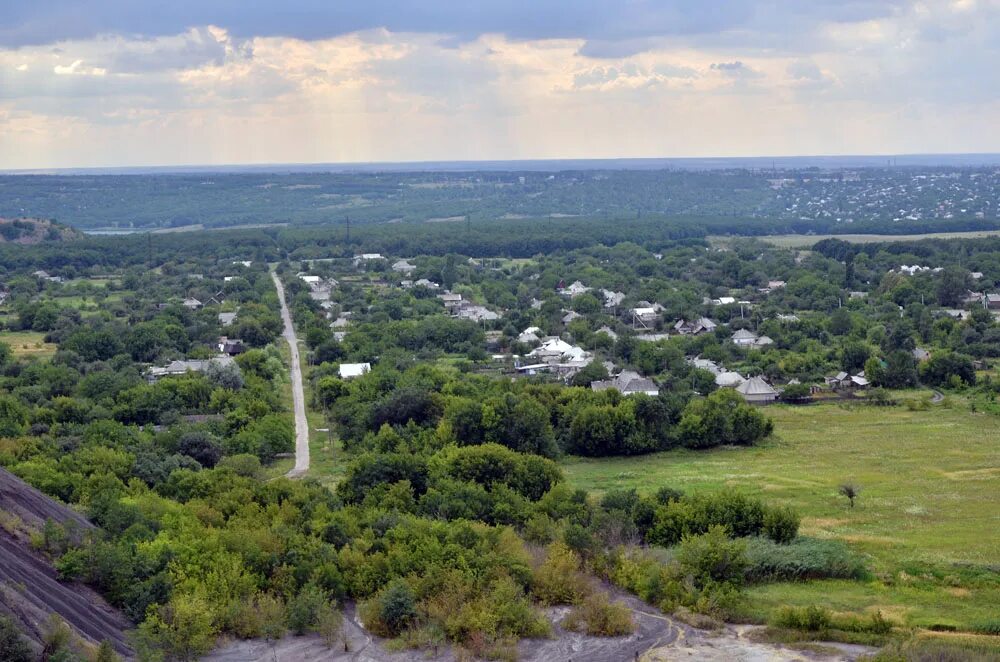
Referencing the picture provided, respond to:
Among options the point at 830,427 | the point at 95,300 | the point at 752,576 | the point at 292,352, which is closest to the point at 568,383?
the point at 830,427

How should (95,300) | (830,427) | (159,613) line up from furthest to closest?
(95,300)
(830,427)
(159,613)

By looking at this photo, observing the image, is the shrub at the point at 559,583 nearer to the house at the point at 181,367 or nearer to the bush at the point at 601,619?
the bush at the point at 601,619

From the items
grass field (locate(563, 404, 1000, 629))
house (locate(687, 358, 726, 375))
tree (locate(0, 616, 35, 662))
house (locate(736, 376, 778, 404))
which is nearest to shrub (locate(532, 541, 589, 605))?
grass field (locate(563, 404, 1000, 629))

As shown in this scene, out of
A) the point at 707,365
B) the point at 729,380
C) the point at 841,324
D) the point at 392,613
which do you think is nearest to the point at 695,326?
the point at 841,324

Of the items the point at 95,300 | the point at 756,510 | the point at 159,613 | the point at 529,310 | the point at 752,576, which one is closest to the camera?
the point at 159,613

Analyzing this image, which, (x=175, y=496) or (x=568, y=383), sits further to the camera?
(x=568, y=383)

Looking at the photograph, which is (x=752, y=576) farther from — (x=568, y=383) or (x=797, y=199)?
(x=797, y=199)
